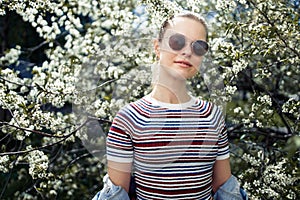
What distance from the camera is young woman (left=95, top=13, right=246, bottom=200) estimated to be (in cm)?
158

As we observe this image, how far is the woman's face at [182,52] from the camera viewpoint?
159 centimetres

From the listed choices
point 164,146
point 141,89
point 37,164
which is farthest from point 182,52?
point 37,164

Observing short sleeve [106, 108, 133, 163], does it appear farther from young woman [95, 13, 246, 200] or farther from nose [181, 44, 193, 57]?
nose [181, 44, 193, 57]

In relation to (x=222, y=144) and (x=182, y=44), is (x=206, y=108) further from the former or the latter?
(x=182, y=44)

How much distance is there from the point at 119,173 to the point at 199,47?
0.50 m

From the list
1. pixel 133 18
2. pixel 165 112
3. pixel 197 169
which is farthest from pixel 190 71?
pixel 133 18

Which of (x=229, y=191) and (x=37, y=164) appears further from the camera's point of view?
(x=37, y=164)

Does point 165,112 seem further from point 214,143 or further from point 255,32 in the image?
point 255,32

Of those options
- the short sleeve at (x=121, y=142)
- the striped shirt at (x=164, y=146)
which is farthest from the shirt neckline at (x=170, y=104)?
the short sleeve at (x=121, y=142)

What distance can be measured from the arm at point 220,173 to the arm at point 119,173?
1.07 feet

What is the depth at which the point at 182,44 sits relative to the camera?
5.20 feet

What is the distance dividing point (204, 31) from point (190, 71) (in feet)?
0.50

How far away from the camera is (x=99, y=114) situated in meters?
2.70

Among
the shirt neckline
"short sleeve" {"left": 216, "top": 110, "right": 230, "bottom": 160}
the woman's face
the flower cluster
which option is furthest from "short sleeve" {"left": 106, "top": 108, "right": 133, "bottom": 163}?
the flower cluster
